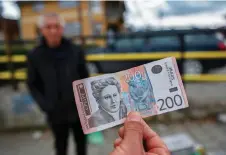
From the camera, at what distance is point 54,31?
2135 mm

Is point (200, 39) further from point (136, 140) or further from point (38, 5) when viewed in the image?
point (136, 140)

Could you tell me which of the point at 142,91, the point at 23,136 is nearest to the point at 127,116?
the point at 142,91

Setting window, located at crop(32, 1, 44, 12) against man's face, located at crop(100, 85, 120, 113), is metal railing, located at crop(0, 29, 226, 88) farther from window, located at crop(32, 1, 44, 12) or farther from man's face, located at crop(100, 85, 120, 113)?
man's face, located at crop(100, 85, 120, 113)

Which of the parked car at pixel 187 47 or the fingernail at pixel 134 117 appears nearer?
the fingernail at pixel 134 117

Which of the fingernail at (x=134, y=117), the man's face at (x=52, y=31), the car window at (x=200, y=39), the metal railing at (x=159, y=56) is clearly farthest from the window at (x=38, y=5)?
the fingernail at (x=134, y=117)

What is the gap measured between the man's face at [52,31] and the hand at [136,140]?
145 centimetres

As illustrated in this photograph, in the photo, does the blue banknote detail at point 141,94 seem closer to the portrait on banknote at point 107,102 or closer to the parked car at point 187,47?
the portrait on banknote at point 107,102

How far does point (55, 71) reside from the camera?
7.14 ft

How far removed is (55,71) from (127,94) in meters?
1.37

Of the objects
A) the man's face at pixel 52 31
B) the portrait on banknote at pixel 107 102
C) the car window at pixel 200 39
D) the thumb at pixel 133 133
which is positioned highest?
the car window at pixel 200 39

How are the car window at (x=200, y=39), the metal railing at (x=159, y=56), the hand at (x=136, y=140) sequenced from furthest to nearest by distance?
the car window at (x=200, y=39) < the metal railing at (x=159, y=56) < the hand at (x=136, y=140)

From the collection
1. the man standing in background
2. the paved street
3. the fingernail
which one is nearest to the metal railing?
the paved street

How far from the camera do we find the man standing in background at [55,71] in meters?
2.17

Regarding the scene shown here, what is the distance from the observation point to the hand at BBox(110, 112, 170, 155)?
2.63 ft
